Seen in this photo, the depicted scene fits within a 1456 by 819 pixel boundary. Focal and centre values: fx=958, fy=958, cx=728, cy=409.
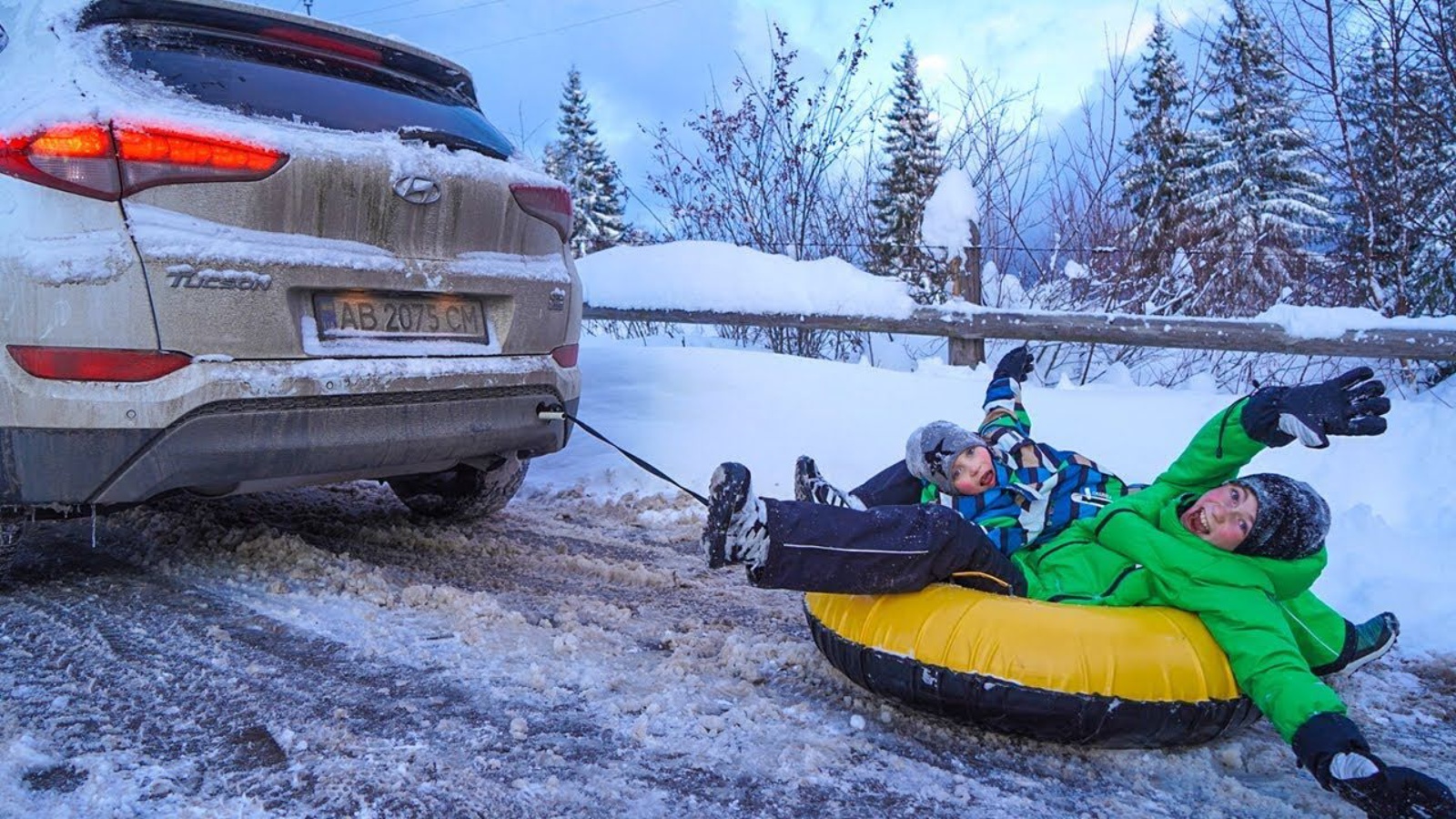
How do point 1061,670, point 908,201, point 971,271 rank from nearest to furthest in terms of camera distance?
point 1061,670
point 971,271
point 908,201

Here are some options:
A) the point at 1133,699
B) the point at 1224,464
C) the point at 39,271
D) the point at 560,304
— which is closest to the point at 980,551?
the point at 1133,699

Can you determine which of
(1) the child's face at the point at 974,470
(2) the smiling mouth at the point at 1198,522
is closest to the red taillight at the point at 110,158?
(1) the child's face at the point at 974,470

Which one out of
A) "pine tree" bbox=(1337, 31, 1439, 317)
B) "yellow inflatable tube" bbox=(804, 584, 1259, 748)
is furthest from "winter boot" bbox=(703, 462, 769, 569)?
"pine tree" bbox=(1337, 31, 1439, 317)

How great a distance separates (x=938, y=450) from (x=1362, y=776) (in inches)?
61.3

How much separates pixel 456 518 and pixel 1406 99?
6816mm

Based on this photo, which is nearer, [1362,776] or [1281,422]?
[1362,776]

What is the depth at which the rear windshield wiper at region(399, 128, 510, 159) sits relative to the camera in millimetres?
3055

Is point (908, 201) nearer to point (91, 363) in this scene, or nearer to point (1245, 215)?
point (1245, 215)

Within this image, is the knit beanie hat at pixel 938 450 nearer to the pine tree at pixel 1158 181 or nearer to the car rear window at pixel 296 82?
the car rear window at pixel 296 82

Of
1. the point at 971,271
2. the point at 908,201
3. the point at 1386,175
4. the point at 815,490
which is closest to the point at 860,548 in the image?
the point at 815,490

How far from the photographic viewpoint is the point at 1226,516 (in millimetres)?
2451

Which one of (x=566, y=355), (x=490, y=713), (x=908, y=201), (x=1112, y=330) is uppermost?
(x=908, y=201)

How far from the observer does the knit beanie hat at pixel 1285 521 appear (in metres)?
2.41

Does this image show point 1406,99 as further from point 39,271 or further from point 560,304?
point 39,271
